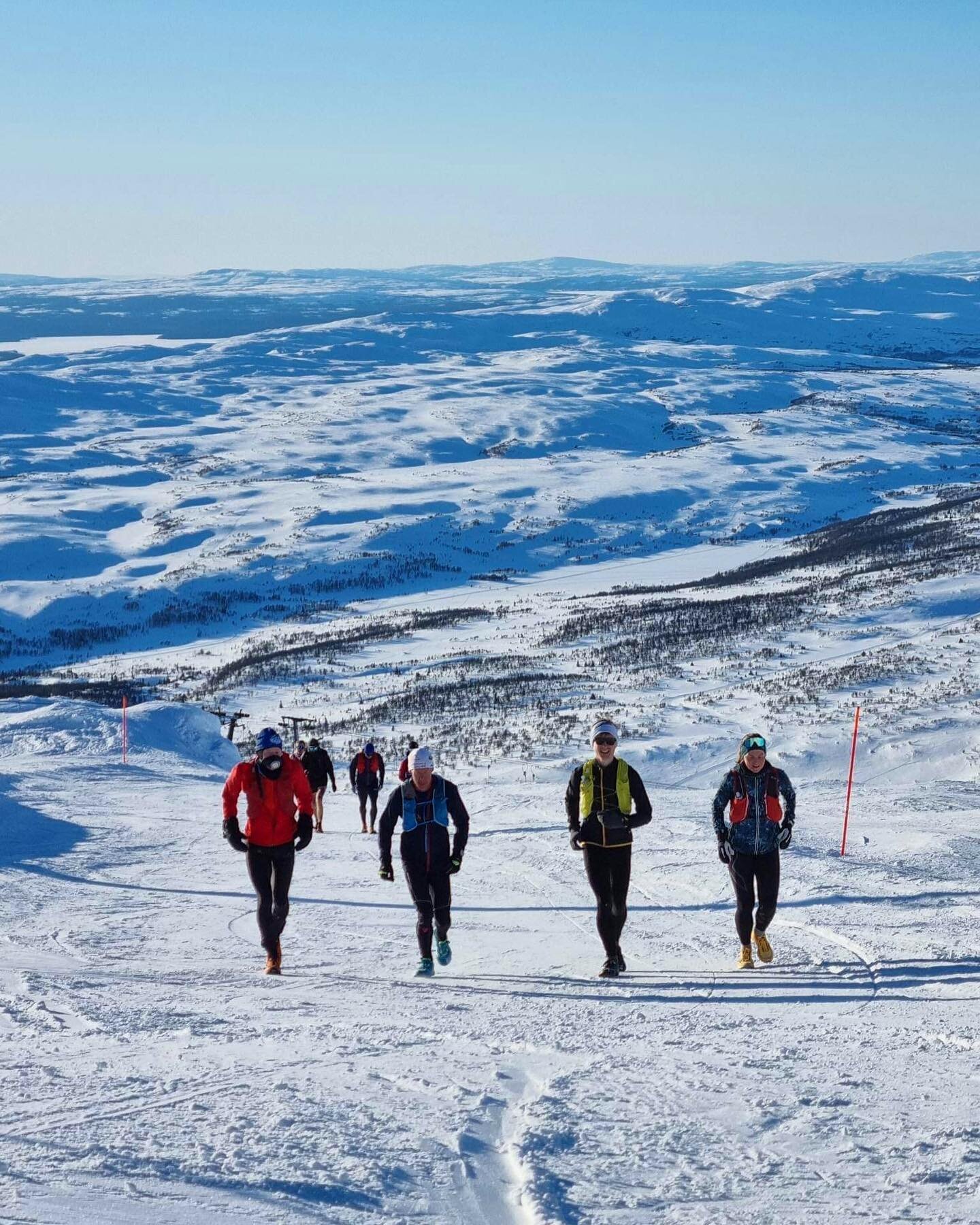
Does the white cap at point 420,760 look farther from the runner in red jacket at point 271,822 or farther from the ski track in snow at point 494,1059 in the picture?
the ski track in snow at point 494,1059

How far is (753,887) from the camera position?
27.3 feet

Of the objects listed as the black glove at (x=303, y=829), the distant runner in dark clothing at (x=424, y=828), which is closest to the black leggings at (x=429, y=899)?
the distant runner in dark clothing at (x=424, y=828)

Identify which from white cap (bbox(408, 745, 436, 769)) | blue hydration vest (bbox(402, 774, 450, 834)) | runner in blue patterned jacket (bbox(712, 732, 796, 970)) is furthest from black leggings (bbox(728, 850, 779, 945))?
white cap (bbox(408, 745, 436, 769))

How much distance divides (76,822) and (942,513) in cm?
7658

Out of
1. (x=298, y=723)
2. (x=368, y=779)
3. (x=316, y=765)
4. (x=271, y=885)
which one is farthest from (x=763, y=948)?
(x=298, y=723)

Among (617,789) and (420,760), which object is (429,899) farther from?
(617,789)

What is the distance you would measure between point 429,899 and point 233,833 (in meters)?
1.38

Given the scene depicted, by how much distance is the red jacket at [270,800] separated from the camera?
7.97 m

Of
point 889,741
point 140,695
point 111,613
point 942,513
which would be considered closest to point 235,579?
point 111,613

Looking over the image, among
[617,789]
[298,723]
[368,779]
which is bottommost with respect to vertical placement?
[298,723]

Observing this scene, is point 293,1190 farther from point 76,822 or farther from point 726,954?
point 76,822

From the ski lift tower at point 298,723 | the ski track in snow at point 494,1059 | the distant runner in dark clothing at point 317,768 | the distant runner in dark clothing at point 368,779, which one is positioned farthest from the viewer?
the ski lift tower at point 298,723

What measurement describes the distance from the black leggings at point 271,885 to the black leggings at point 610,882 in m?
1.97

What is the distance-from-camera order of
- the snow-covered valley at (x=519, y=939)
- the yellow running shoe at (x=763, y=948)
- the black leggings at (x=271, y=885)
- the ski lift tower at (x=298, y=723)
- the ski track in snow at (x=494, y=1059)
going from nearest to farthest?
the ski track in snow at (x=494, y=1059) < the snow-covered valley at (x=519, y=939) < the black leggings at (x=271, y=885) < the yellow running shoe at (x=763, y=948) < the ski lift tower at (x=298, y=723)
